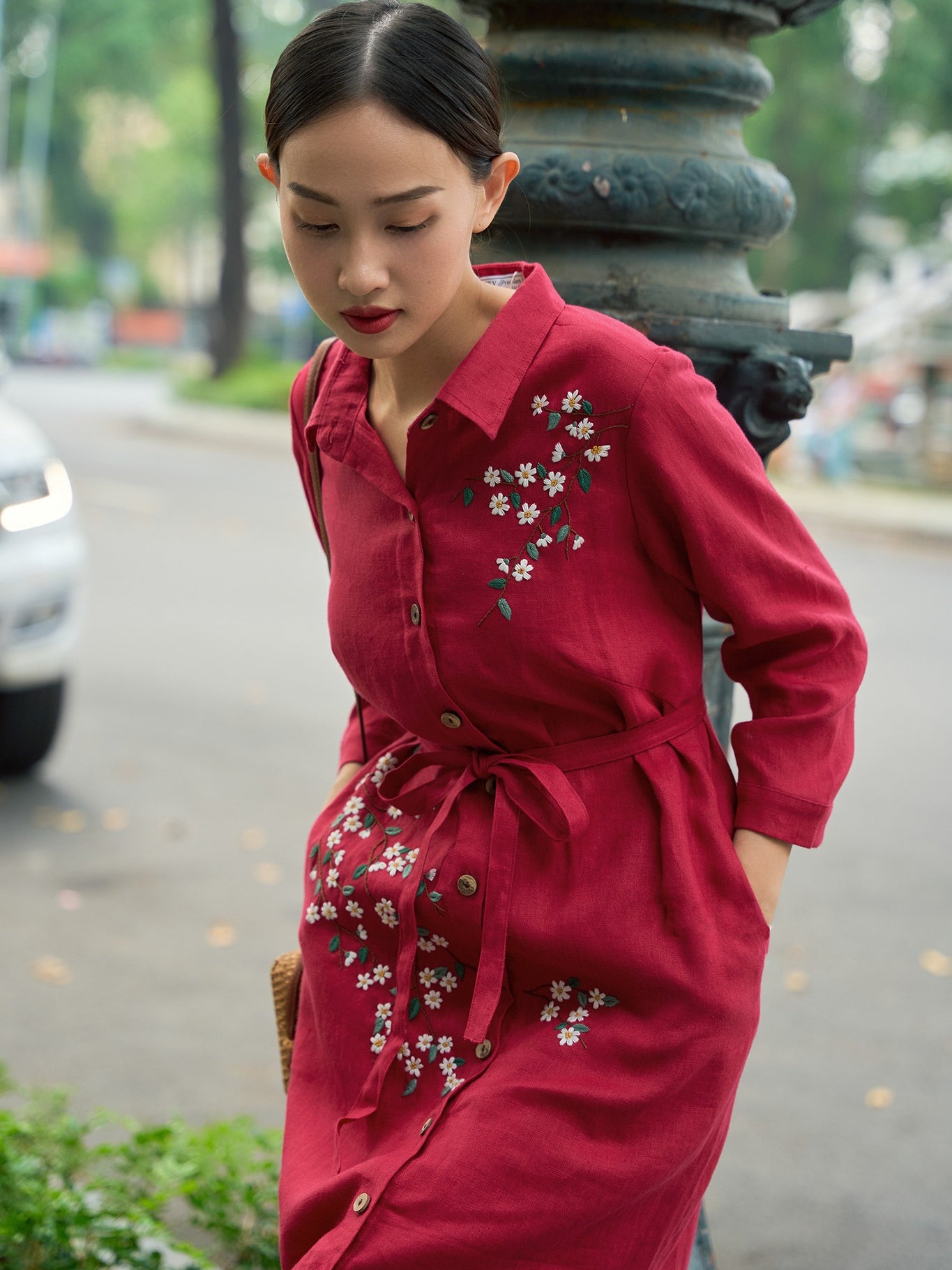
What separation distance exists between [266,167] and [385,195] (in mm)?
233

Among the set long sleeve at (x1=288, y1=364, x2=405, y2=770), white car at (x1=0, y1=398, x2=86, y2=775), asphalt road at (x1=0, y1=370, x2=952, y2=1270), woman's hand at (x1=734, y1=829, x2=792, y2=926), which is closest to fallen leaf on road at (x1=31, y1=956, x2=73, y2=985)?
asphalt road at (x1=0, y1=370, x2=952, y2=1270)

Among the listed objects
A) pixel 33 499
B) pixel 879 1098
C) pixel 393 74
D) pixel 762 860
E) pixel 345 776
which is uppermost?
pixel 393 74

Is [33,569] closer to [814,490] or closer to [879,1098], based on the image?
[879,1098]

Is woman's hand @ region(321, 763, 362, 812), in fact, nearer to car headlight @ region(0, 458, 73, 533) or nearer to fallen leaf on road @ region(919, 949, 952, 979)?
fallen leaf on road @ region(919, 949, 952, 979)

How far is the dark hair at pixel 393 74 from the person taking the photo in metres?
1.47

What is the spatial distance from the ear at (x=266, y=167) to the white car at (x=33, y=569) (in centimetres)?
351

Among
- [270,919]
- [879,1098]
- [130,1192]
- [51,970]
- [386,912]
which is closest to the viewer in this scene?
[386,912]

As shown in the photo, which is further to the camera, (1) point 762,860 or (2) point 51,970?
(2) point 51,970

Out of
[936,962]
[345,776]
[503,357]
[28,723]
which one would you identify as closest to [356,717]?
[345,776]

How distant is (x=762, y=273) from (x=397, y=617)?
27.9m

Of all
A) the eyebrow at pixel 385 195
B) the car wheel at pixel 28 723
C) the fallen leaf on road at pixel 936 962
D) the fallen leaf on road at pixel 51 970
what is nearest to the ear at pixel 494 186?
the eyebrow at pixel 385 195

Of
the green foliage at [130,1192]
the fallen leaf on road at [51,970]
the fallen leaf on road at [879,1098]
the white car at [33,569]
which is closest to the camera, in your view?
the green foliage at [130,1192]

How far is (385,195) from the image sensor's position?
1.49 m

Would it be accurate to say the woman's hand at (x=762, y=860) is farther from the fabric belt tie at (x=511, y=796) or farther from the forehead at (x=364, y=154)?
the forehead at (x=364, y=154)
